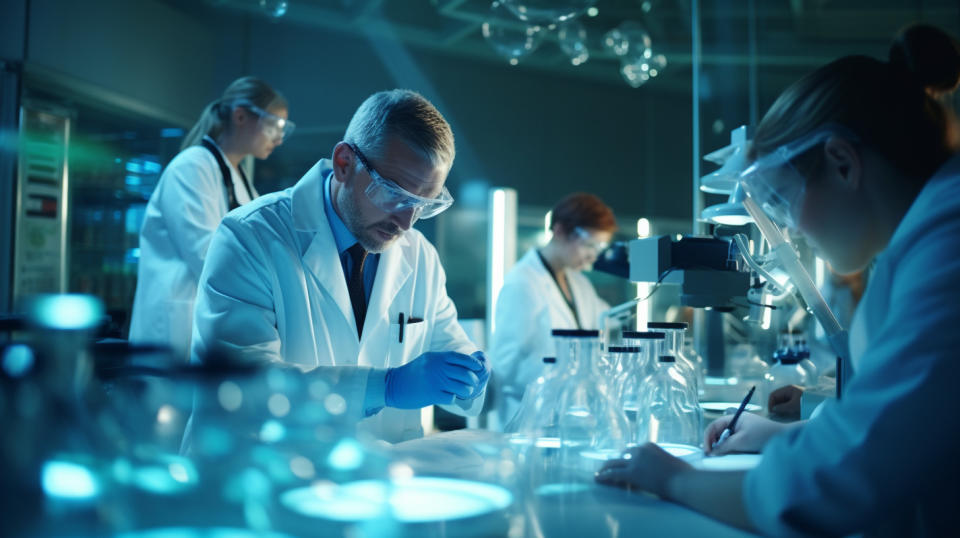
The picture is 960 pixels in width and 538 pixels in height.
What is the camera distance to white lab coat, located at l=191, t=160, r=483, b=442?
173cm

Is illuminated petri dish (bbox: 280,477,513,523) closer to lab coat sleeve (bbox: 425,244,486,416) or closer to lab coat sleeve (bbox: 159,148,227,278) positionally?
lab coat sleeve (bbox: 425,244,486,416)

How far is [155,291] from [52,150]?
1727mm

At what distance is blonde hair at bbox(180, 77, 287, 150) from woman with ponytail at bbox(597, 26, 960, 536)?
2.35 metres

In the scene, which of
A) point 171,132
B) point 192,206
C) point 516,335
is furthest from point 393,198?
point 171,132

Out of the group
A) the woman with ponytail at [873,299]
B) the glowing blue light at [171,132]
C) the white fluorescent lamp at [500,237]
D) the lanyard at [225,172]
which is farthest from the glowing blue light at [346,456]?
the glowing blue light at [171,132]

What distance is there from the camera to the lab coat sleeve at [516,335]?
12.2ft

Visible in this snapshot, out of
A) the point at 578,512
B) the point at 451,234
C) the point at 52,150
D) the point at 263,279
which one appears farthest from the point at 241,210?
the point at 451,234

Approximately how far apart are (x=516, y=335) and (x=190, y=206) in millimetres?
1744

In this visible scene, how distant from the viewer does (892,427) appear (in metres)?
0.86

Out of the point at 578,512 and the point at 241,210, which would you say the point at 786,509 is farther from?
the point at 241,210

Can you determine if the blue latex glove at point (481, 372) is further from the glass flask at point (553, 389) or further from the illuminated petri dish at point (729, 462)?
the illuminated petri dish at point (729, 462)

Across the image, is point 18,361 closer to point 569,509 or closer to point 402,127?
point 569,509

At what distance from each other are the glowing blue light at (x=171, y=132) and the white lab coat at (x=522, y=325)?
2788mm

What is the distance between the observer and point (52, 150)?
400 centimetres
